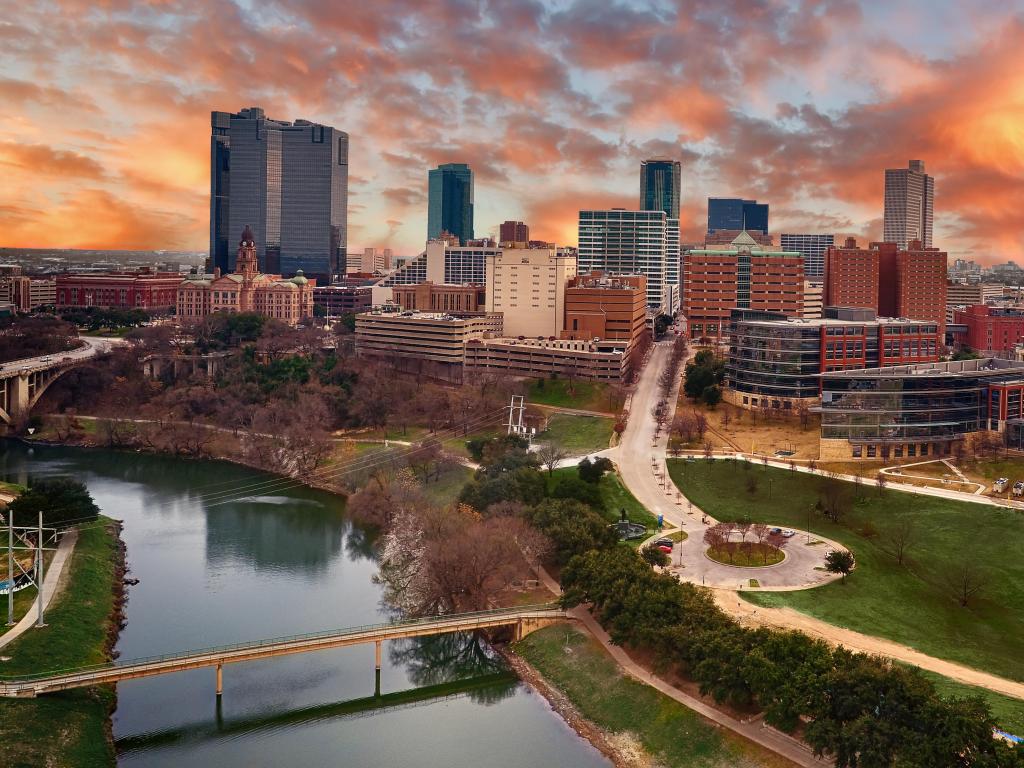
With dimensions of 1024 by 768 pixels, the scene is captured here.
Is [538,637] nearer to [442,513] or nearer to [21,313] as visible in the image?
[442,513]

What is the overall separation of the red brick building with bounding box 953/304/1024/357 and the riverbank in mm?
79061

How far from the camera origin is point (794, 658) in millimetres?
27609

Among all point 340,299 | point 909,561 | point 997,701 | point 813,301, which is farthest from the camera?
point 340,299

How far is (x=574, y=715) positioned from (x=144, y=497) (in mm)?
34934

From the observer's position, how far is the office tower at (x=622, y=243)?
A: 391ft

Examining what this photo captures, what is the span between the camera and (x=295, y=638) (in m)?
32.6

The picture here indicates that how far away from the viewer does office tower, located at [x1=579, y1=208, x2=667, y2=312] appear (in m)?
119

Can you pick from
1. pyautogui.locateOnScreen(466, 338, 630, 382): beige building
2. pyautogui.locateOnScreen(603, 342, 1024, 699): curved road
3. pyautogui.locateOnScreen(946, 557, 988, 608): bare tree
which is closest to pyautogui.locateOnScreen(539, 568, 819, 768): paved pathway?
pyautogui.locateOnScreen(603, 342, 1024, 699): curved road

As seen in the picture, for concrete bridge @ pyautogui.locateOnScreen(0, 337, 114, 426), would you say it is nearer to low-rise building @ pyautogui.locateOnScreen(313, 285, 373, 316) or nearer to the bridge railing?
the bridge railing

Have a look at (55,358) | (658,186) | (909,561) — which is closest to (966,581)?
(909,561)

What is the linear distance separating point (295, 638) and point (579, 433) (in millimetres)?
32188

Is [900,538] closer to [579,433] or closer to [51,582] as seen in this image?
[579,433]

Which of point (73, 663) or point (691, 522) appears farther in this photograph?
point (691, 522)

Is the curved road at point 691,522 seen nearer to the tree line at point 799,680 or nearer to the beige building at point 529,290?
the tree line at point 799,680
